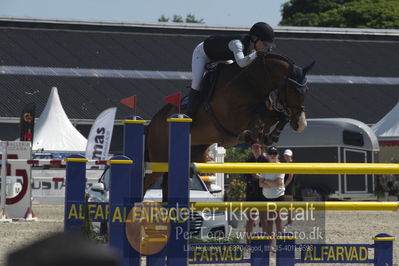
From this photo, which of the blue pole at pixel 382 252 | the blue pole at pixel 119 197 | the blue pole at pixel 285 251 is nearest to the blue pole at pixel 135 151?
the blue pole at pixel 119 197

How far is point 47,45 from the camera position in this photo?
90.1 feet

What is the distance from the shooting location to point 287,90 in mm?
4465

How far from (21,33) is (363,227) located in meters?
18.8

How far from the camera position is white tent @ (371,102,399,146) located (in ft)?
63.1

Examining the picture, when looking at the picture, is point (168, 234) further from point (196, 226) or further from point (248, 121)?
point (196, 226)

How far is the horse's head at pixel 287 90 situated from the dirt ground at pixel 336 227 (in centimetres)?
288

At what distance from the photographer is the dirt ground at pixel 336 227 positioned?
8.84 metres

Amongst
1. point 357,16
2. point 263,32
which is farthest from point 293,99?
point 357,16

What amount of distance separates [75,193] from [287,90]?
4.58 feet

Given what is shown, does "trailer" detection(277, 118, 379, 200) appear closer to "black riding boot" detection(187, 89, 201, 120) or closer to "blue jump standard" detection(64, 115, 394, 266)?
"black riding boot" detection(187, 89, 201, 120)

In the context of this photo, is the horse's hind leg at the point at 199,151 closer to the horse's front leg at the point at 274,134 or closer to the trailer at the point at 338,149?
the horse's front leg at the point at 274,134

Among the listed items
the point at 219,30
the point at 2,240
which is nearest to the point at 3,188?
the point at 2,240

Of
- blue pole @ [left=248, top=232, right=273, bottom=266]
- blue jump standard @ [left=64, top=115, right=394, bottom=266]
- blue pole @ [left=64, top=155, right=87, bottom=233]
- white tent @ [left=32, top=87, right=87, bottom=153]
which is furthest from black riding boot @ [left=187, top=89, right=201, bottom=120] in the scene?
white tent @ [left=32, top=87, right=87, bottom=153]

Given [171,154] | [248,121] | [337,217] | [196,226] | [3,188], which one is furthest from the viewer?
[337,217]
